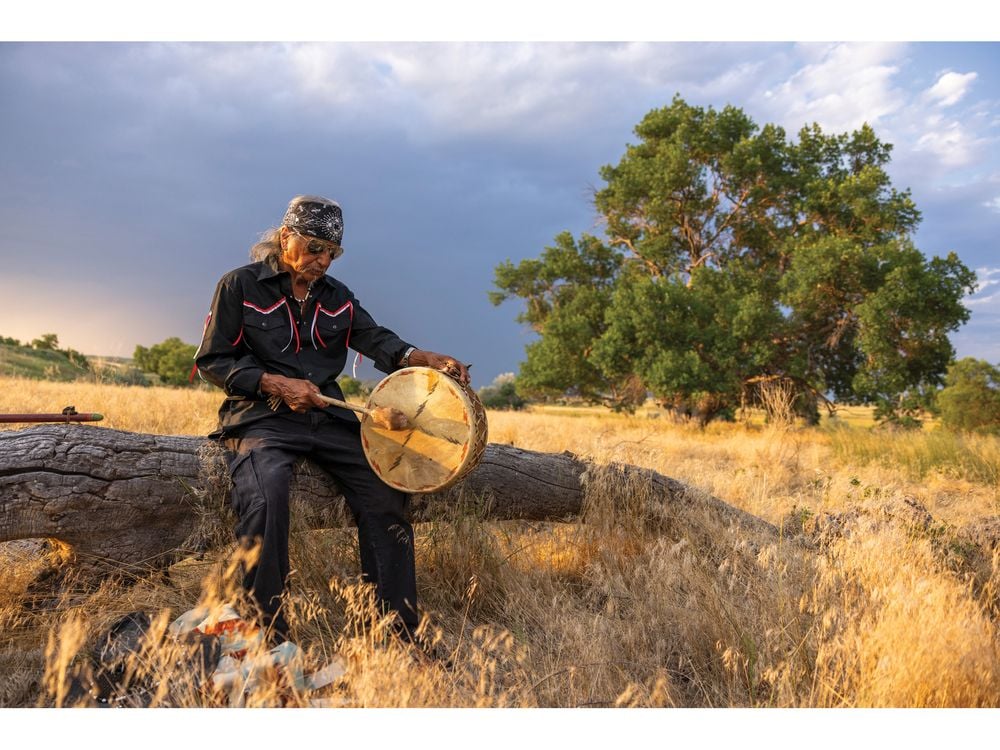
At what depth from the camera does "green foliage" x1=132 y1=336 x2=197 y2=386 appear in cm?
2411

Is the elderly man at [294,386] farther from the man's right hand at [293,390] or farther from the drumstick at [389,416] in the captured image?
the drumstick at [389,416]

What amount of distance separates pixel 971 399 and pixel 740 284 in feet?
18.6

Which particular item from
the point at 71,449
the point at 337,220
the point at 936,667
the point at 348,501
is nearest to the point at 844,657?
the point at 936,667

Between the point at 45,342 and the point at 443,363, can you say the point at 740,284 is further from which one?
the point at 45,342

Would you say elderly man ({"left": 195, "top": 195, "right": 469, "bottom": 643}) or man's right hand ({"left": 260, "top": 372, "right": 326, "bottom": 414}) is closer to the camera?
elderly man ({"left": 195, "top": 195, "right": 469, "bottom": 643})

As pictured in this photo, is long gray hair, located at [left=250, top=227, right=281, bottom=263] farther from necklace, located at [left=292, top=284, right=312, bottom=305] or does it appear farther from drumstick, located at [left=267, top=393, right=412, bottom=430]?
drumstick, located at [left=267, top=393, right=412, bottom=430]

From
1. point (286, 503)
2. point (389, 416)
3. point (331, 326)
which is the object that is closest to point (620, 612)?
point (389, 416)

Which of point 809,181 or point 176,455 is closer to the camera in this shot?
point 176,455

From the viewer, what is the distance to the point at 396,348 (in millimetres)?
4270

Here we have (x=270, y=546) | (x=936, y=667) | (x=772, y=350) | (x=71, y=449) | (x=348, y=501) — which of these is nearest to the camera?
(x=936, y=667)

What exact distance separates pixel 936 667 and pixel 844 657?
0.36m

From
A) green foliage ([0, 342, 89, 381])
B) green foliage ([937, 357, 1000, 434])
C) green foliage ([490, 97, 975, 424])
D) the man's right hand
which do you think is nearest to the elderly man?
the man's right hand

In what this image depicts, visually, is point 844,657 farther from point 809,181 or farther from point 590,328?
point 809,181

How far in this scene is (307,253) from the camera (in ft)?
13.1
